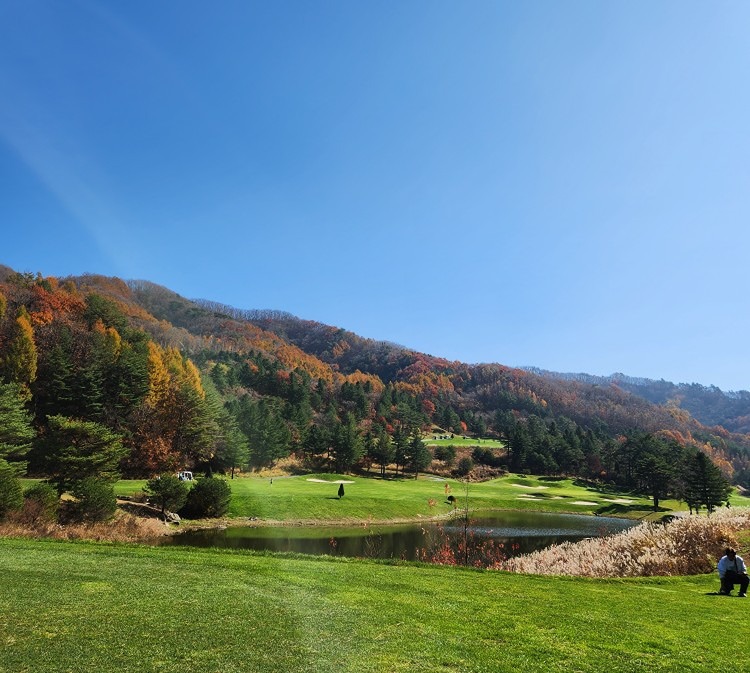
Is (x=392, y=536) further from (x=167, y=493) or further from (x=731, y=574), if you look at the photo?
(x=731, y=574)

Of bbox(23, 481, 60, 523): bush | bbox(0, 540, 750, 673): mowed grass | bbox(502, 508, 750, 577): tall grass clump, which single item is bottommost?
bbox(23, 481, 60, 523): bush

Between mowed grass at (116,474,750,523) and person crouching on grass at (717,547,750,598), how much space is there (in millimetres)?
15245

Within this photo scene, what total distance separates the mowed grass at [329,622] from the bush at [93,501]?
1475 centimetres

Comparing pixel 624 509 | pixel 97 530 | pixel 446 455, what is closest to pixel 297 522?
pixel 97 530

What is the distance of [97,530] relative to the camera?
2486cm

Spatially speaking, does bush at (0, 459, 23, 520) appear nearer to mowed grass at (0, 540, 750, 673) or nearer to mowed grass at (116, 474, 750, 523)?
mowed grass at (0, 540, 750, 673)

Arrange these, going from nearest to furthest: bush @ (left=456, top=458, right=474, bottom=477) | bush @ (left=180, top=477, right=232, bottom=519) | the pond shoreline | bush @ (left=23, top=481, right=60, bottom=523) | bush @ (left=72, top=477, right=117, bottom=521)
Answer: bush @ (left=23, top=481, right=60, bottom=523) < bush @ (left=72, top=477, right=117, bottom=521) < the pond shoreline < bush @ (left=180, top=477, right=232, bottom=519) < bush @ (left=456, top=458, right=474, bottom=477)

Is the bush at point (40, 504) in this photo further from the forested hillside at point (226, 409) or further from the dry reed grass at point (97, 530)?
the forested hillside at point (226, 409)

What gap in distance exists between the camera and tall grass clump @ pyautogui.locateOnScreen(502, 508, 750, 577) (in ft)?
55.3

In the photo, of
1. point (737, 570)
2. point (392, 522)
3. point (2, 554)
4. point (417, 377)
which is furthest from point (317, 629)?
point (417, 377)

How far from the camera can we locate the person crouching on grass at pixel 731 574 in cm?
1258

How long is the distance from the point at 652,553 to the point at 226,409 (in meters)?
60.2

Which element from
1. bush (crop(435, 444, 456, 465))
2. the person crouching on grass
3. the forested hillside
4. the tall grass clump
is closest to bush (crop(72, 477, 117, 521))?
the forested hillside

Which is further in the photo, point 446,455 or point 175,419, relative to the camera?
point 446,455
